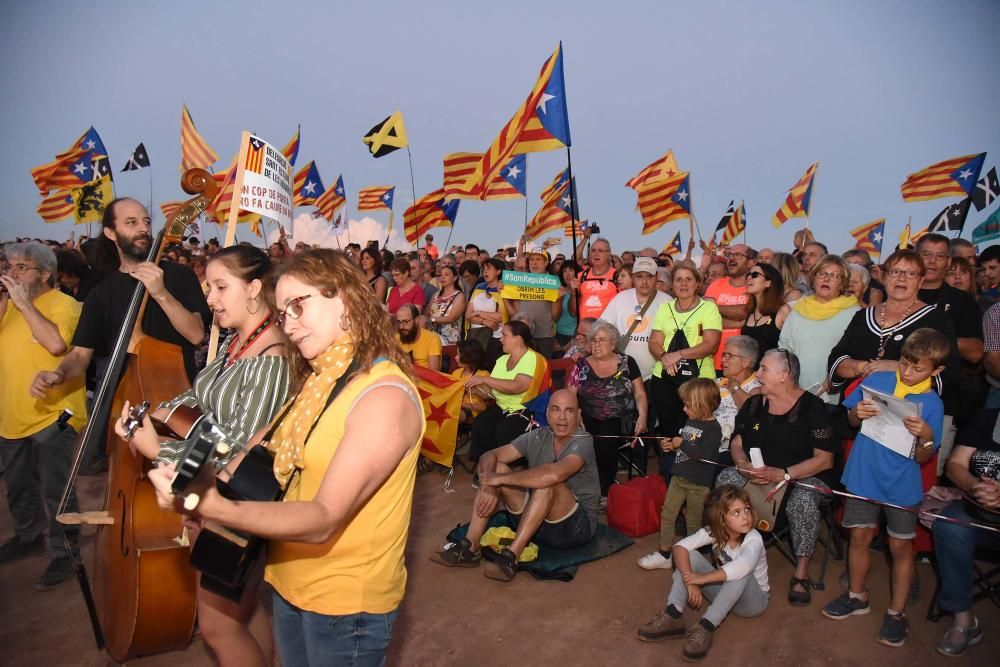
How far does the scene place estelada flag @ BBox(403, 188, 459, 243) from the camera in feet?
46.6

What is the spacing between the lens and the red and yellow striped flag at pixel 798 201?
40.9 feet

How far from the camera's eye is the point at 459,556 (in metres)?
5.00

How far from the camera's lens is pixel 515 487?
5117mm

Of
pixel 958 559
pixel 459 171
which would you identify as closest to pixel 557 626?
pixel 958 559

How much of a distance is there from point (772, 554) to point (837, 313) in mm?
2039

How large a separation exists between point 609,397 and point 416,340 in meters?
2.43

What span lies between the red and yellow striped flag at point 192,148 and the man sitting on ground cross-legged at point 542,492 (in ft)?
33.9

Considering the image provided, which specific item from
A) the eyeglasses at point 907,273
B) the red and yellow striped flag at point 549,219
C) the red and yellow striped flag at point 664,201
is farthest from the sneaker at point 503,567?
the red and yellow striped flag at point 664,201

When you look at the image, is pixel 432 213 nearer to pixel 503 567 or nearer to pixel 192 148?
pixel 192 148

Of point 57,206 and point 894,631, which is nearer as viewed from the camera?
point 894,631

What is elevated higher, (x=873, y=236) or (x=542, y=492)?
(x=873, y=236)

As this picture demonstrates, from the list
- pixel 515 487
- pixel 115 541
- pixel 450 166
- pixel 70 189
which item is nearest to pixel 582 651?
pixel 515 487

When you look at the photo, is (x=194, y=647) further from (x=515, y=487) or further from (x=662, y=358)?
(x=662, y=358)

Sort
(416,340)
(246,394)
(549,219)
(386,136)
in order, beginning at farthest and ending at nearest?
(386,136)
(549,219)
(416,340)
(246,394)
